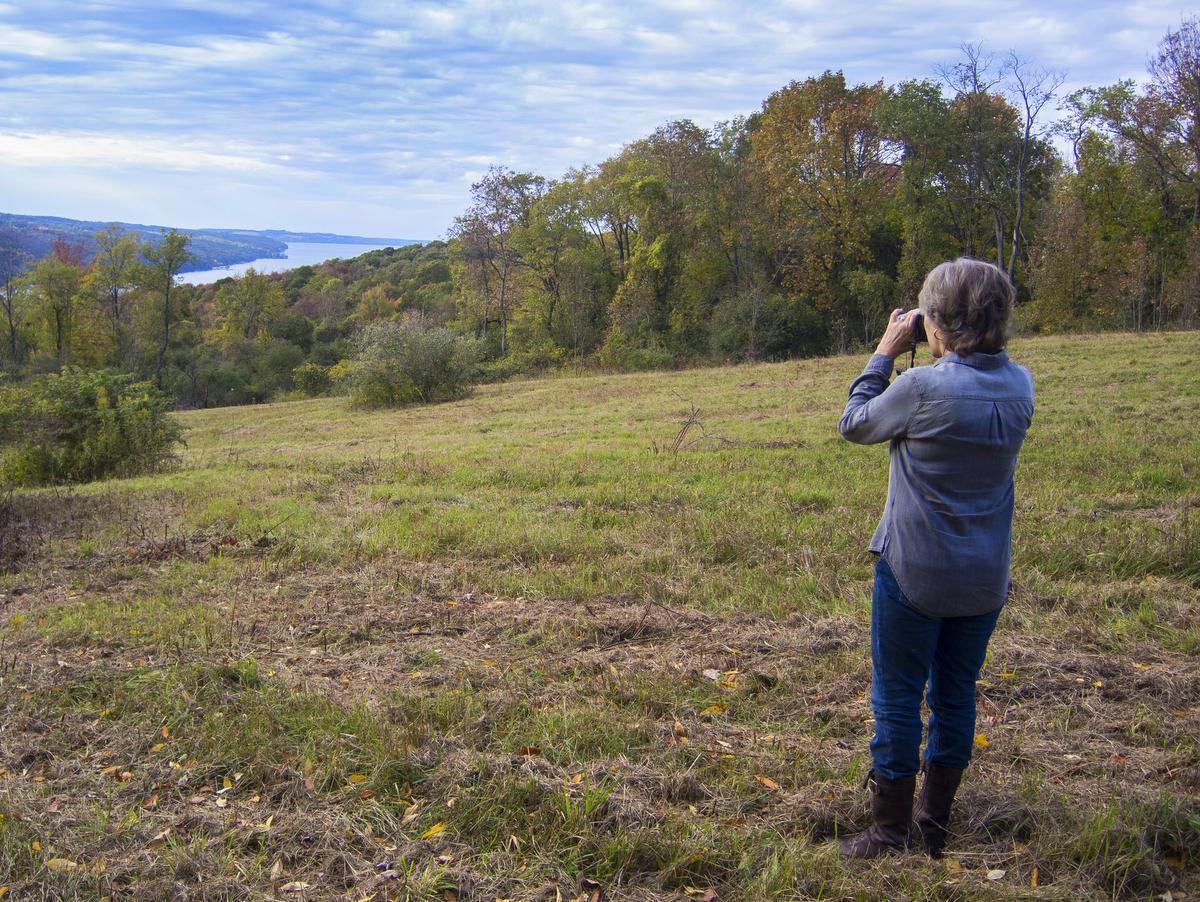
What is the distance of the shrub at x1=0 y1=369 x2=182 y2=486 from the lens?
1465cm

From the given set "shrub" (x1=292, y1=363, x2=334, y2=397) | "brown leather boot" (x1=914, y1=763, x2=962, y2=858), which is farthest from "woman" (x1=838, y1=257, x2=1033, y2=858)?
"shrub" (x1=292, y1=363, x2=334, y2=397)

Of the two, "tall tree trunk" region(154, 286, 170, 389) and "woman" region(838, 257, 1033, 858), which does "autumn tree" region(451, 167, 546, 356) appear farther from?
"woman" region(838, 257, 1033, 858)

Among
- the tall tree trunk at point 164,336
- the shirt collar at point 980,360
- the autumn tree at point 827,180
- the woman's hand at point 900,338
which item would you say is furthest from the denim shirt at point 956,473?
the tall tree trunk at point 164,336

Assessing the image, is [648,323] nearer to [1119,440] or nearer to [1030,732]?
[1119,440]

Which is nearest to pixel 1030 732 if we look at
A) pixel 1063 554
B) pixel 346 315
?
pixel 1063 554

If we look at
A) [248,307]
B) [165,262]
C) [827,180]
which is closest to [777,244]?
[827,180]

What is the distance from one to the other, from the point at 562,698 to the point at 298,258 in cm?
10259

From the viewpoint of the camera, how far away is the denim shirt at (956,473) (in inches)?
105

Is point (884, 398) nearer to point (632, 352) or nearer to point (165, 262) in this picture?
point (632, 352)

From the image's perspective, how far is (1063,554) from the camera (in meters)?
6.14

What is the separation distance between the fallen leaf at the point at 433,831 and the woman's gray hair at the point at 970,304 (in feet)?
8.34

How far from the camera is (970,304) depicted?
2682mm

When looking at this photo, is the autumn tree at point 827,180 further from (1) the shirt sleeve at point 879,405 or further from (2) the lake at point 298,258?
(2) the lake at point 298,258

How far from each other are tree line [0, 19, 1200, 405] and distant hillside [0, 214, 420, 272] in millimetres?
2845
